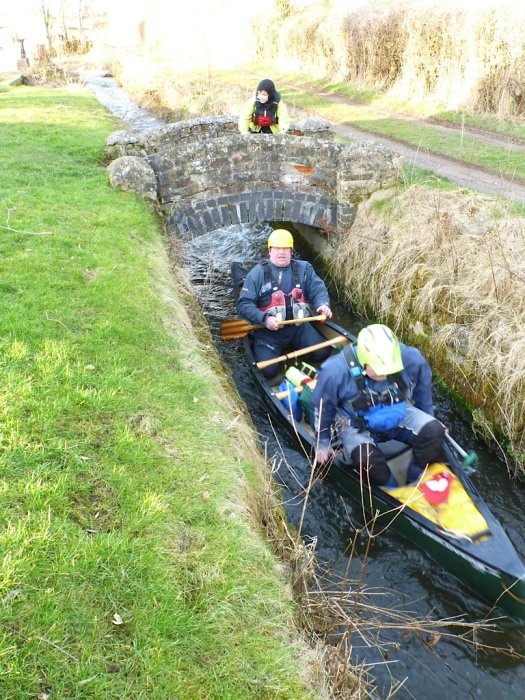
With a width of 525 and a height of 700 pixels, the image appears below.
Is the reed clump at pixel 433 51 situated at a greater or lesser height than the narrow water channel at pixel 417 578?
greater

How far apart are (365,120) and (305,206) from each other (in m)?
7.10

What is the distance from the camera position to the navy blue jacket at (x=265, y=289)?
7.54 metres

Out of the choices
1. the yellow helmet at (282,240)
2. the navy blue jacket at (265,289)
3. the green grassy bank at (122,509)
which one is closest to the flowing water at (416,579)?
the green grassy bank at (122,509)

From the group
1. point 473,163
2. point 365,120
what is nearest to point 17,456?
point 473,163

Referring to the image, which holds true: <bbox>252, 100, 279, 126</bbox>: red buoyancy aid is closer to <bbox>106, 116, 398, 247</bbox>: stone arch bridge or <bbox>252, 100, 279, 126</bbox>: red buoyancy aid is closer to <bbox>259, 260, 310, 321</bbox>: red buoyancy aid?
<bbox>106, 116, 398, 247</bbox>: stone arch bridge

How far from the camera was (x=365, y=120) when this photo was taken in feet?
50.1

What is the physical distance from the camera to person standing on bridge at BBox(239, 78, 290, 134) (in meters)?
10.0

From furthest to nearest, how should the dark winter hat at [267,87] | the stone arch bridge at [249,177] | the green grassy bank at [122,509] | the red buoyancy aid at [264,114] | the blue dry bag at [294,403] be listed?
the red buoyancy aid at [264,114], the dark winter hat at [267,87], the stone arch bridge at [249,177], the blue dry bag at [294,403], the green grassy bank at [122,509]

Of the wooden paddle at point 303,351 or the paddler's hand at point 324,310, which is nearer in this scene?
the wooden paddle at point 303,351

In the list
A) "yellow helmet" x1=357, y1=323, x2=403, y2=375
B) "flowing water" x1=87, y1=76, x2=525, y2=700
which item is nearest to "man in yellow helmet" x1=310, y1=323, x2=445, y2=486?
"yellow helmet" x1=357, y1=323, x2=403, y2=375

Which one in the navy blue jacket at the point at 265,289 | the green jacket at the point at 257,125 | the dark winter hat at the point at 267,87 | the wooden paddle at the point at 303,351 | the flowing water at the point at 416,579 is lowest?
the flowing water at the point at 416,579

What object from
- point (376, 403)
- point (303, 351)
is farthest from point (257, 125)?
point (376, 403)

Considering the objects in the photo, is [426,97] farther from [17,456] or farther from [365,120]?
[17,456]

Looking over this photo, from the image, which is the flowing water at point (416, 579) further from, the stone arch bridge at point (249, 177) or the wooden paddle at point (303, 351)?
the stone arch bridge at point (249, 177)
